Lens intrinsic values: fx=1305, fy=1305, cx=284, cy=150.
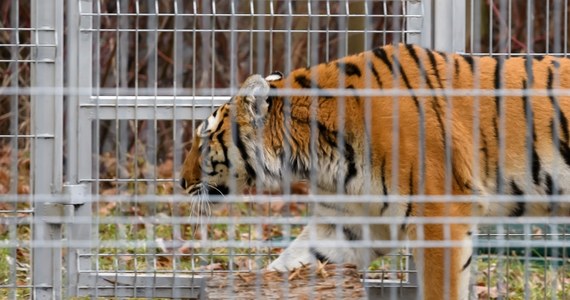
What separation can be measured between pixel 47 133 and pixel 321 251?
1.37 meters

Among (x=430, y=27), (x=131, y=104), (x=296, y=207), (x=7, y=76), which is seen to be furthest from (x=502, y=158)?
(x=7, y=76)

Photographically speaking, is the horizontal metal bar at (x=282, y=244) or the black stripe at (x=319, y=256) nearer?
the horizontal metal bar at (x=282, y=244)

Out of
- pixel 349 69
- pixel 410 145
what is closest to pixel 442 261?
pixel 410 145

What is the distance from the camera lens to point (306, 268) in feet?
18.0

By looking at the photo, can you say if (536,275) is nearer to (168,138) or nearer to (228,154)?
(228,154)

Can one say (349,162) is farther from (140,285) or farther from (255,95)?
(140,285)

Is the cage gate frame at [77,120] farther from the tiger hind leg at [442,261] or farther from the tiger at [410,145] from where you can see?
the tiger hind leg at [442,261]

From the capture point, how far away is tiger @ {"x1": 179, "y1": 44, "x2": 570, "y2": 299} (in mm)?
5418

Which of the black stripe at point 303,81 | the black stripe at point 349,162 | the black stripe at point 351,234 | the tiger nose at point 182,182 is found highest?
the black stripe at point 303,81

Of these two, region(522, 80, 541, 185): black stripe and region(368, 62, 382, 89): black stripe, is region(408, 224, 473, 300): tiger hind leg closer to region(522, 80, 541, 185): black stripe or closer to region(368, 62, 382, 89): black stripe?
region(522, 80, 541, 185): black stripe

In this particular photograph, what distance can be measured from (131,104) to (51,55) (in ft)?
1.65

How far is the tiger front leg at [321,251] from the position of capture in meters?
5.93

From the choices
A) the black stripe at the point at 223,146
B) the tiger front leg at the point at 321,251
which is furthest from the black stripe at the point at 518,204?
the black stripe at the point at 223,146

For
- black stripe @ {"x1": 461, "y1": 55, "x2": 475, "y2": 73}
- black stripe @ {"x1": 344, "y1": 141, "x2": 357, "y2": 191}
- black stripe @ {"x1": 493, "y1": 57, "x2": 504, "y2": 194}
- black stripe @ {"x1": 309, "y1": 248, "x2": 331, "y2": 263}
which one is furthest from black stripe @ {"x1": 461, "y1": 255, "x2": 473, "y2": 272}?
black stripe @ {"x1": 461, "y1": 55, "x2": 475, "y2": 73}
